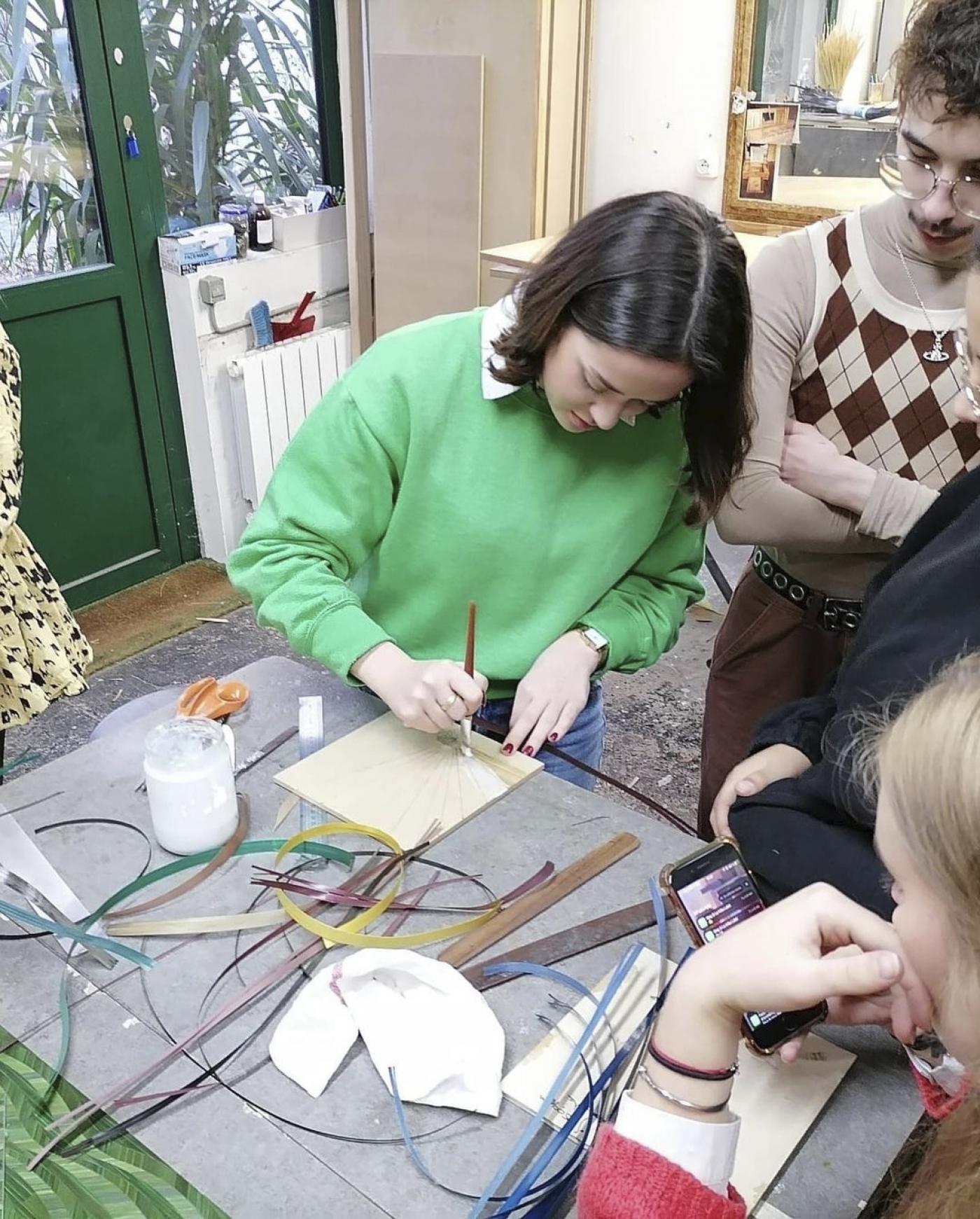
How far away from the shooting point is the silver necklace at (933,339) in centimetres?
124

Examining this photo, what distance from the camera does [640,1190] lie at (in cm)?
69

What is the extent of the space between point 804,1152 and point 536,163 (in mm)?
2521

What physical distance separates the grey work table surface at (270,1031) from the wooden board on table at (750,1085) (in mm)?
14

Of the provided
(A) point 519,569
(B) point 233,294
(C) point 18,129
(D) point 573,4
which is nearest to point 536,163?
(D) point 573,4

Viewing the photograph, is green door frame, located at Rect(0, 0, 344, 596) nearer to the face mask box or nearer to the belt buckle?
the face mask box

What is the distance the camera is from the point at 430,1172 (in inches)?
30.6

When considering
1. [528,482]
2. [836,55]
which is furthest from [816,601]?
[836,55]

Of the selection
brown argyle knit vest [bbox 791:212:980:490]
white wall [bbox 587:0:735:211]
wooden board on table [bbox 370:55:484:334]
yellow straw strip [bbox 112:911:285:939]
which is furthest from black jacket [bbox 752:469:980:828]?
wooden board on table [bbox 370:55:484:334]

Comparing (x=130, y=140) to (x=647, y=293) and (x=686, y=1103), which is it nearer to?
(x=647, y=293)

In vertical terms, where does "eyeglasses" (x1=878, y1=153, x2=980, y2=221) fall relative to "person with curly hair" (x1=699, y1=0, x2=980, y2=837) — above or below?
above

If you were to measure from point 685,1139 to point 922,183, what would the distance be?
3.36 feet

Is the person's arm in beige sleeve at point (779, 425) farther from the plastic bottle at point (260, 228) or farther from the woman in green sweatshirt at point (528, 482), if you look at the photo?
the plastic bottle at point (260, 228)

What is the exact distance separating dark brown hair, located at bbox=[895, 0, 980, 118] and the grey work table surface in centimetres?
83

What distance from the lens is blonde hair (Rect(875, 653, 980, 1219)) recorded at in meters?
0.60
